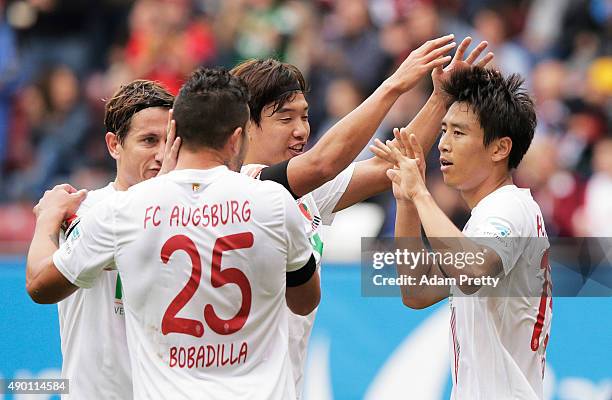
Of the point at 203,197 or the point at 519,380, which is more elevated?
the point at 203,197

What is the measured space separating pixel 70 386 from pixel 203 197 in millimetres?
1290

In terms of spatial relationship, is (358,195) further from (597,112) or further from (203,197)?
(597,112)

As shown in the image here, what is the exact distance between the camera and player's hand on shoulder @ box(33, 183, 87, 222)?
4.68 m

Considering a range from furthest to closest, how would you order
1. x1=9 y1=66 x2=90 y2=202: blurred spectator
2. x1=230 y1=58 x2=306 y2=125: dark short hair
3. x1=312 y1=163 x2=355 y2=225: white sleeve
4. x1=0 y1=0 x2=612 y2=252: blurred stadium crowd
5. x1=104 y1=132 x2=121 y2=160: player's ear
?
x1=9 y1=66 x2=90 y2=202: blurred spectator, x1=0 y1=0 x2=612 y2=252: blurred stadium crowd, x1=312 y1=163 x2=355 y2=225: white sleeve, x1=230 y1=58 x2=306 y2=125: dark short hair, x1=104 y1=132 x2=121 y2=160: player's ear

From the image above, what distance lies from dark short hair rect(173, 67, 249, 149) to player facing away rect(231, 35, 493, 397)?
0.64 m

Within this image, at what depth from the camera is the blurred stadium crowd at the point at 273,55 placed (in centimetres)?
1170

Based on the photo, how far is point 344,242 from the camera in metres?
8.52

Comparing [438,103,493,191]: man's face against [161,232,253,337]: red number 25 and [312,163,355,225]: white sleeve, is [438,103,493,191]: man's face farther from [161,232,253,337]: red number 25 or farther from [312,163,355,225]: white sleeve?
[161,232,253,337]: red number 25

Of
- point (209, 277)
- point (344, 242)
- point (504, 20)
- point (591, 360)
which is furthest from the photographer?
point (504, 20)

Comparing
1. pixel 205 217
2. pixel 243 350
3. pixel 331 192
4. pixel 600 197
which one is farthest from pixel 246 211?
pixel 600 197

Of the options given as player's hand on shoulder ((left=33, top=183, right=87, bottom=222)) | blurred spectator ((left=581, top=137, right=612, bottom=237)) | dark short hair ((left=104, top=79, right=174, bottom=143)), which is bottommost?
player's hand on shoulder ((left=33, top=183, right=87, bottom=222))

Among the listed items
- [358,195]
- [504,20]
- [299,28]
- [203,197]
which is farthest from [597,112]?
[203,197]

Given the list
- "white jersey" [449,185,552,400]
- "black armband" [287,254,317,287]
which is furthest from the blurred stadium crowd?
"black armband" [287,254,317,287]

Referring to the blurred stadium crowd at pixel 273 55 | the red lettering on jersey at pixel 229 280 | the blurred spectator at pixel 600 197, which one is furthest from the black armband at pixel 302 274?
the blurred stadium crowd at pixel 273 55
